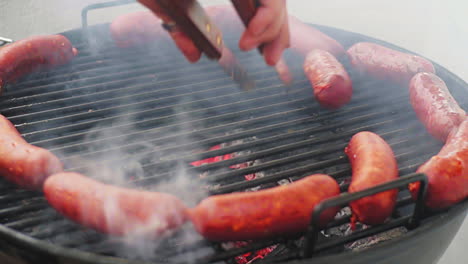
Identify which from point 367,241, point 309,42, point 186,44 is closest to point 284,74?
point 309,42

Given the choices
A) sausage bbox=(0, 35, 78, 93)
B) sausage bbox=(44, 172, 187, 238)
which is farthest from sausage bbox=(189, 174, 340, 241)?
sausage bbox=(0, 35, 78, 93)

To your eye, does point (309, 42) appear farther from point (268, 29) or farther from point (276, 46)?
point (268, 29)

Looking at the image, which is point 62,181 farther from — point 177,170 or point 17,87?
point 17,87

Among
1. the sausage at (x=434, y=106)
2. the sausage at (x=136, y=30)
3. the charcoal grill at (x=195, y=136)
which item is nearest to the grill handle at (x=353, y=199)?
the charcoal grill at (x=195, y=136)

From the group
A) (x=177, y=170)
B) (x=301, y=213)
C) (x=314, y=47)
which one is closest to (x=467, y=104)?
(x=314, y=47)

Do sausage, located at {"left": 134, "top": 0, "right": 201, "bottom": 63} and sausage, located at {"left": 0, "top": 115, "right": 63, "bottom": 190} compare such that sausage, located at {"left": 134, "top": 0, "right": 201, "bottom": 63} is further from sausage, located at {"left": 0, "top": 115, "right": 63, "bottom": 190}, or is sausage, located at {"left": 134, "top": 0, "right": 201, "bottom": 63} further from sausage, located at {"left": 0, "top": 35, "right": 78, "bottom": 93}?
sausage, located at {"left": 0, "top": 35, "right": 78, "bottom": 93}

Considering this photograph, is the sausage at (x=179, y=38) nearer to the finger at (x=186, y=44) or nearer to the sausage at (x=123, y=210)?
the finger at (x=186, y=44)

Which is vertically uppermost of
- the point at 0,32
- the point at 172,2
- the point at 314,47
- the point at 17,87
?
the point at 172,2

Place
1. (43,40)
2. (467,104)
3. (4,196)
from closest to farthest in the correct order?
(4,196)
(467,104)
(43,40)
